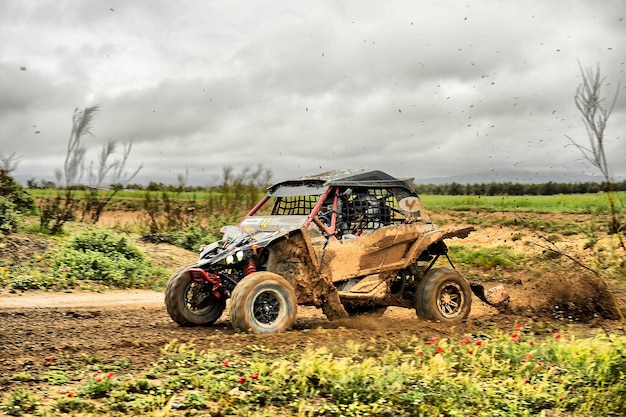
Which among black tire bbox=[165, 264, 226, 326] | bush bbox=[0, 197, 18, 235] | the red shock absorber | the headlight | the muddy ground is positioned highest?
bush bbox=[0, 197, 18, 235]

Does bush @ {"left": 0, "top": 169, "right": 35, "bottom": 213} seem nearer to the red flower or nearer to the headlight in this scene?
the headlight

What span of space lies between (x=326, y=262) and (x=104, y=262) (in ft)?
25.3

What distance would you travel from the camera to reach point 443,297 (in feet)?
36.3

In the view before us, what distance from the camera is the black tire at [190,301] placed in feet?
33.0

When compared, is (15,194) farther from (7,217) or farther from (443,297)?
(443,297)

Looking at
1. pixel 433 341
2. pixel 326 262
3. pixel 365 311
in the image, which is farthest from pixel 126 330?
pixel 433 341

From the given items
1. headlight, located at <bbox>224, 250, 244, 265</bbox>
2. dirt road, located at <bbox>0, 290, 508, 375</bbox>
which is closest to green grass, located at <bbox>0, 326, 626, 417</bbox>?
dirt road, located at <bbox>0, 290, 508, 375</bbox>

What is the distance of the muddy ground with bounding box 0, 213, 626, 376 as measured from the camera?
8148 mm

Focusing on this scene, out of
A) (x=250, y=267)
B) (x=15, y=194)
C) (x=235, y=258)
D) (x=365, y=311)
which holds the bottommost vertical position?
(x=365, y=311)

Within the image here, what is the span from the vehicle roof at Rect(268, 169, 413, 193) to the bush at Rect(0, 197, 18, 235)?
8.58m

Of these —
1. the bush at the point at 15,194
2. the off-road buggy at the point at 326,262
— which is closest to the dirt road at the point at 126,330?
the off-road buggy at the point at 326,262

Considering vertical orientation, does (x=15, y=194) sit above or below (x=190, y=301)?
above

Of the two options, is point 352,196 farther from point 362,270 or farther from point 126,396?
point 126,396

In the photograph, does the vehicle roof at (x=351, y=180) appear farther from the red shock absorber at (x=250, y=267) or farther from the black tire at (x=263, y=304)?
the black tire at (x=263, y=304)
